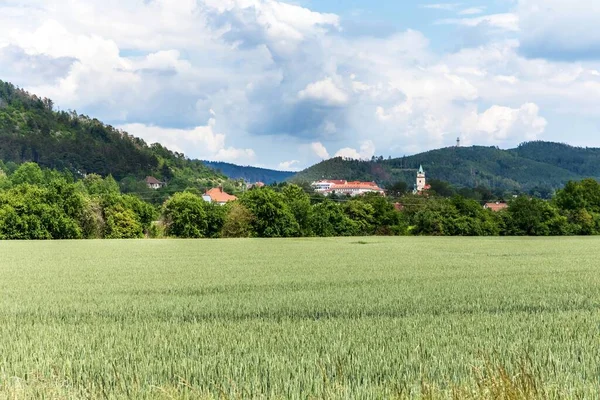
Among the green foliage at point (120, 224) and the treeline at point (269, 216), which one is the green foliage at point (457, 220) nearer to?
the treeline at point (269, 216)

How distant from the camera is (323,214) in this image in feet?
317

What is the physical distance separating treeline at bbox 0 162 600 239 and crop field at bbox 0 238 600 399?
2590 inches

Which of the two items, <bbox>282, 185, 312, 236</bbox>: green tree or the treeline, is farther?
<bbox>282, 185, 312, 236</bbox>: green tree

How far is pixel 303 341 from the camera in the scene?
10078 mm

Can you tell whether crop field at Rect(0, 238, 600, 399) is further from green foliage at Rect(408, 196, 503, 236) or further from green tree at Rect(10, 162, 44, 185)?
green tree at Rect(10, 162, 44, 185)

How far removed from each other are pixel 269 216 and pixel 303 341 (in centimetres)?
8039

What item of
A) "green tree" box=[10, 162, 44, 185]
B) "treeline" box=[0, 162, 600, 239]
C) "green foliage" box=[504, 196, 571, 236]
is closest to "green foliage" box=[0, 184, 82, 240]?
"treeline" box=[0, 162, 600, 239]

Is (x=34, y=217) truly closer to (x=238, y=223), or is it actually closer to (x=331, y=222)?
(x=238, y=223)

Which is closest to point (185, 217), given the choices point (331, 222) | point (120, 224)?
point (120, 224)

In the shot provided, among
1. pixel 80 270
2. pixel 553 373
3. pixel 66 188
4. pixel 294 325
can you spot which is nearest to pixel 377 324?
pixel 294 325

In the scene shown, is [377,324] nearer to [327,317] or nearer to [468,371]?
[327,317]

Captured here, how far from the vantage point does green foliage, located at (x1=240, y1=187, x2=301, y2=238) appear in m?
89.8

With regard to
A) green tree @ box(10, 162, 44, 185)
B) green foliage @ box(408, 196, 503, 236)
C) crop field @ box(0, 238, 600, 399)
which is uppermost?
green tree @ box(10, 162, 44, 185)

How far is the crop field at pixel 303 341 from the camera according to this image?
726 cm
